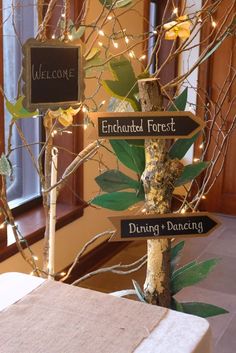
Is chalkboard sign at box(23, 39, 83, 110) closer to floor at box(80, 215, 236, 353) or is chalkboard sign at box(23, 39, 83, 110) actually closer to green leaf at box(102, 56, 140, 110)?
green leaf at box(102, 56, 140, 110)

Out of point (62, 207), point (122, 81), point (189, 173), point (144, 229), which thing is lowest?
point (62, 207)

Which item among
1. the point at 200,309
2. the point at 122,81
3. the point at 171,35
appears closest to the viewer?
the point at 122,81

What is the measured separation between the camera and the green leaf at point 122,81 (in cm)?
116

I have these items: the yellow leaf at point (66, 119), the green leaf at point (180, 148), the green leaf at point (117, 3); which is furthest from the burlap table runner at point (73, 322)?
the green leaf at point (117, 3)

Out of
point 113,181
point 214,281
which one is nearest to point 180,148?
point 113,181

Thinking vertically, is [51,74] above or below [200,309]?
above

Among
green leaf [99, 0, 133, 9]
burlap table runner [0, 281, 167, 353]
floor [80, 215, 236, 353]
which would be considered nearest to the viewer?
burlap table runner [0, 281, 167, 353]

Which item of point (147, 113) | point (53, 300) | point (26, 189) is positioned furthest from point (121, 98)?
point (26, 189)

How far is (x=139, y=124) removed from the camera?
1056mm

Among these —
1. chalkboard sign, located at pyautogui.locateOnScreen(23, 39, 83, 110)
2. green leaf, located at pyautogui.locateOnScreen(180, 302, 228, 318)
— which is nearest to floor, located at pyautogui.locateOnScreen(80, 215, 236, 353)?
green leaf, located at pyautogui.locateOnScreen(180, 302, 228, 318)

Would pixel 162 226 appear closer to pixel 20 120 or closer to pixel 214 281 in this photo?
pixel 20 120

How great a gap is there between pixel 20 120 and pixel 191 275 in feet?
5.65

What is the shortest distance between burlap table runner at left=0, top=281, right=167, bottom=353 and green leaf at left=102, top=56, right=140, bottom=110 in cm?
44

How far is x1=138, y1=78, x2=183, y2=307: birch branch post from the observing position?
3.63ft
